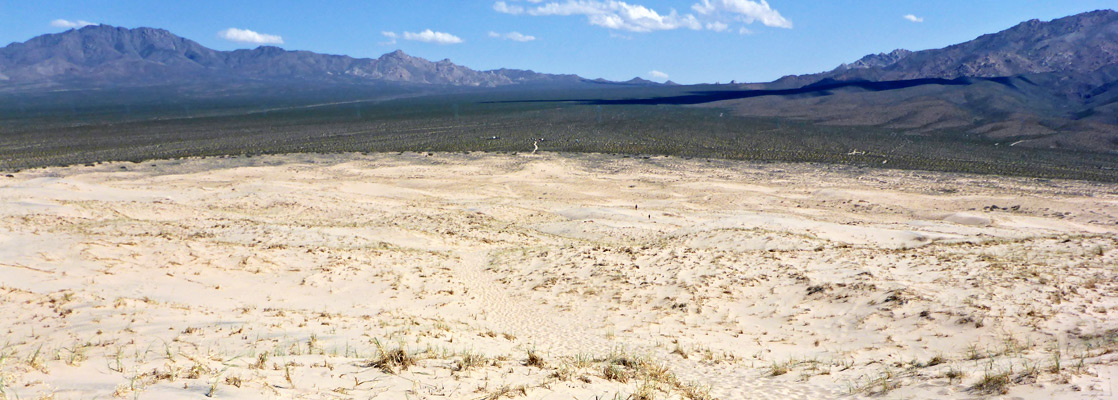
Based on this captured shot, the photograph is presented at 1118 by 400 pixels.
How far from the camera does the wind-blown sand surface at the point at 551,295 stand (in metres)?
6.42

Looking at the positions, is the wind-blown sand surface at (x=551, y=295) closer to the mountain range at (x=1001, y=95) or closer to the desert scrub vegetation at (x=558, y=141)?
the desert scrub vegetation at (x=558, y=141)

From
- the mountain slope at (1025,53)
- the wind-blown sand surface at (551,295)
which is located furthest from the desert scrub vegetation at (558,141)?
the mountain slope at (1025,53)

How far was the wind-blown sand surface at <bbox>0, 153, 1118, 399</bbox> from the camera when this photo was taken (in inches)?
253

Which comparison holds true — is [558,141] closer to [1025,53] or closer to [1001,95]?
[1001,95]

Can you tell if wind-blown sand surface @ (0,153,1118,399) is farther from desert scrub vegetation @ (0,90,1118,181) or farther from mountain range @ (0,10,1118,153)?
mountain range @ (0,10,1118,153)

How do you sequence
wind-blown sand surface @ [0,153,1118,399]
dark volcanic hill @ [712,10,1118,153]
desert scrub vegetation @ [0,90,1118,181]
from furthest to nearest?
dark volcanic hill @ [712,10,1118,153] < desert scrub vegetation @ [0,90,1118,181] < wind-blown sand surface @ [0,153,1118,399]

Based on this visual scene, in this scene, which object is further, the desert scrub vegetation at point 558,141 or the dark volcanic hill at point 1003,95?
the dark volcanic hill at point 1003,95

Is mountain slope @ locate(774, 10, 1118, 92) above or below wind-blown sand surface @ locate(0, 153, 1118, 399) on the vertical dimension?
above

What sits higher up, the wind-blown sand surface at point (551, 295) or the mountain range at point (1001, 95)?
the mountain range at point (1001, 95)

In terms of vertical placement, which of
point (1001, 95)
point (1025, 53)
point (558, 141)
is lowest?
point (558, 141)

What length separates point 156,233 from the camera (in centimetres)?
1548

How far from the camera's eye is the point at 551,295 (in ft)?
39.7

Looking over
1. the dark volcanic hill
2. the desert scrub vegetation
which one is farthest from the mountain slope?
the desert scrub vegetation

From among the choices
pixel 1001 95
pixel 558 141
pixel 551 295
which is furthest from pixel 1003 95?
pixel 551 295
